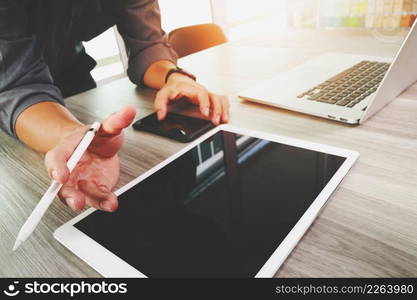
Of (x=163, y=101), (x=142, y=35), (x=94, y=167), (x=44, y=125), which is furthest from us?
(x=142, y=35)

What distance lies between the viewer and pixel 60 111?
2.25ft

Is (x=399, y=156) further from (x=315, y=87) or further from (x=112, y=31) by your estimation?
(x=112, y=31)

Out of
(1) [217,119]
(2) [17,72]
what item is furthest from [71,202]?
(2) [17,72]

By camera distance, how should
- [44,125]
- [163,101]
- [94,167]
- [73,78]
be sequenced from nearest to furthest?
1. [94,167]
2. [44,125]
3. [163,101]
4. [73,78]

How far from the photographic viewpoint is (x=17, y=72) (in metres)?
0.75

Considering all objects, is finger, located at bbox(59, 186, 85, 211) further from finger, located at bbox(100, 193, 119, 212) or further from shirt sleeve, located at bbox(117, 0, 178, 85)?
shirt sleeve, located at bbox(117, 0, 178, 85)

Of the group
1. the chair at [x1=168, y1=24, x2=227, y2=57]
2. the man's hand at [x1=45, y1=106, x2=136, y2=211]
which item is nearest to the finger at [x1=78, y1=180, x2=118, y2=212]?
the man's hand at [x1=45, y1=106, x2=136, y2=211]

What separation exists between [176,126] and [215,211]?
0.95 ft

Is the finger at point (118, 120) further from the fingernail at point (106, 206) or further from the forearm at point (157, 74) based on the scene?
the forearm at point (157, 74)

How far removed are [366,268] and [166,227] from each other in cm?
23

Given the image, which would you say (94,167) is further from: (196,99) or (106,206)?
(196,99)

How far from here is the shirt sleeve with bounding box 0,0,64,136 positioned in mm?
722

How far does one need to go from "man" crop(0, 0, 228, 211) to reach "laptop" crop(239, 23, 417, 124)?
0.15 meters

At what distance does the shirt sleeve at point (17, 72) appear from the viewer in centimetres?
72
